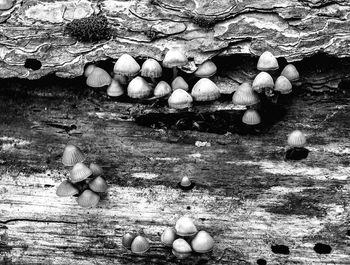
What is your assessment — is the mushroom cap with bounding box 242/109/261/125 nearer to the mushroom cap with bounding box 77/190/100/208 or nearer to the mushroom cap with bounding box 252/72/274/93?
the mushroom cap with bounding box 252/72/274/93

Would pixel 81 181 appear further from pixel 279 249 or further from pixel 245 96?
pixel 279 249

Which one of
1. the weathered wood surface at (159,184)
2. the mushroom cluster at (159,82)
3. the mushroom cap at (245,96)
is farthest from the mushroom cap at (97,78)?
the mushroom cap at (245,96)

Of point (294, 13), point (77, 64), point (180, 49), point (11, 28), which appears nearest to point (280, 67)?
point (294, 13)

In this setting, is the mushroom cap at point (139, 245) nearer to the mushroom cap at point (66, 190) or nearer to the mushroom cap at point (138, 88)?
the mushroom cap at point (66, 190)

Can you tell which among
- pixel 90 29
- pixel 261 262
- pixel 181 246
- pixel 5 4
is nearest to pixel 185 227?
pixel 181 246

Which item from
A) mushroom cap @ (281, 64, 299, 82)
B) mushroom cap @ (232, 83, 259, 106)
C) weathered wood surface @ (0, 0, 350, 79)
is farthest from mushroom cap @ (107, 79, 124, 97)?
mushroom cap @ (281, 64, 299, 82)
